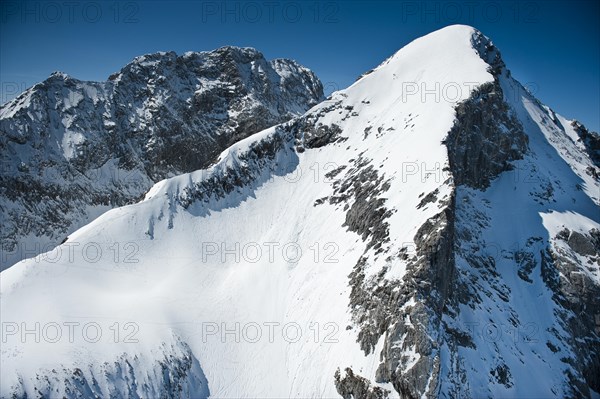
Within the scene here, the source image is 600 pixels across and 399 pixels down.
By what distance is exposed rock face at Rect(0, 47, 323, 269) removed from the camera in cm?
10138

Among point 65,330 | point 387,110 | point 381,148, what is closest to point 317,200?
point 381,148

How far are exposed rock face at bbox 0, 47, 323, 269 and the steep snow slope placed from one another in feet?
95.5

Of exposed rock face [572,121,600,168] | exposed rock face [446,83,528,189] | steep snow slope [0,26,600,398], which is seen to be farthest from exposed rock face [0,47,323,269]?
exposed rock face [572,121,600,168]

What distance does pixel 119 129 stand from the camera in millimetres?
120750

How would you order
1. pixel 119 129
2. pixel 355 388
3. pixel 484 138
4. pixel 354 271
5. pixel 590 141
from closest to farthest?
pixel 355 388
pixel 354 271
pixel 484 138
pixel 590 141
pixel 119 129

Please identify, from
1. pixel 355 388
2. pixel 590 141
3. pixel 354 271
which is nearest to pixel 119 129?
pixel 354 271

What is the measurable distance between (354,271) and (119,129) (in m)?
93.5

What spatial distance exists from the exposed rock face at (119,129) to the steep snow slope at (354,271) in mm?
29123

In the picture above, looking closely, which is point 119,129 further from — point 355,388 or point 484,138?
point 355,388

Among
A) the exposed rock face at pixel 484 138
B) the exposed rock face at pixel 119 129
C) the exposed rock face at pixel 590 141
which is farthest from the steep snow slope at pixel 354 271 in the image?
the exposed rock face at pixel 119 129

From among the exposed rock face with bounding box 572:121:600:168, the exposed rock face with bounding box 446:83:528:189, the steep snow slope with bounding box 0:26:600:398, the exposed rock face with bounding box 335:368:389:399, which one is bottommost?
the exposed rock face with bounding box 335:368:389:399

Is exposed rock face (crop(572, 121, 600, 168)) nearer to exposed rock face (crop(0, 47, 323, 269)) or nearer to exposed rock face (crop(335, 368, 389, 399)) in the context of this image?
exposed rock face (crop(335, 368, 389, 399))

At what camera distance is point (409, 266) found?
42.1 m

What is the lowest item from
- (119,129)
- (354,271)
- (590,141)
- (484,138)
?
(354,271)
